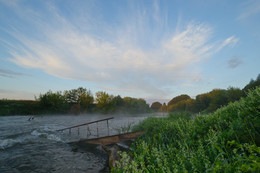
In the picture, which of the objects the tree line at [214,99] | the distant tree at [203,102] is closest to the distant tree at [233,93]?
the tree line at [214,99]

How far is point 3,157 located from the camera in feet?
22.7

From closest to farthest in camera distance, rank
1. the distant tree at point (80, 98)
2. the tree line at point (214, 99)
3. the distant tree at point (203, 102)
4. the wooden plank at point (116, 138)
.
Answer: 1. the wooden plank at point (116, 138)
2. the tree line at point (214, 99)
3. the distant tree at point (203, 102)
4. the distant tree at point (80, 98)

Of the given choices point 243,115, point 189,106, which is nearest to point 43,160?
point 243,115

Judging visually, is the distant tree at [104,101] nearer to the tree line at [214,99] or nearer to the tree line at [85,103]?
the tree line at [85,103]

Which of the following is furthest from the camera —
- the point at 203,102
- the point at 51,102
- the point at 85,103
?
the point at 85,103

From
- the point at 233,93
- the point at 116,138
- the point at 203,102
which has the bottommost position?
the point at 116,138

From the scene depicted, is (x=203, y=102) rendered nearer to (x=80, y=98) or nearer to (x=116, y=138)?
(x=116, y=138)

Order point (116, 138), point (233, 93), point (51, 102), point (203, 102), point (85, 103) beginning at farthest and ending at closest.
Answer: point (85, 103)
point (51, 102)
point (203, 102)
point (233, 93)
point (116, 138)

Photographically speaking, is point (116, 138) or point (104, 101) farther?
point (104, 101)

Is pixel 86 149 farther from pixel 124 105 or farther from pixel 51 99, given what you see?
pixel 124 105

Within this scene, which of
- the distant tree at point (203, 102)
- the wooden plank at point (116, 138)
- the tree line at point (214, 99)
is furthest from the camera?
the distant tree at point (203, 102)

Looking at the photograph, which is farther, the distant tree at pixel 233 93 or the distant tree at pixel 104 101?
the distant tree at pixel 104 101

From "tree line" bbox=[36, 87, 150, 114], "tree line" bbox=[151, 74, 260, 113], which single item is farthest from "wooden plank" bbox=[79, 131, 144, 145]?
"tree line" bbox=[36, 87, 150, 114]

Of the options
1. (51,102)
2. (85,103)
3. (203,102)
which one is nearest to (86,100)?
(85,103)
